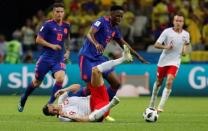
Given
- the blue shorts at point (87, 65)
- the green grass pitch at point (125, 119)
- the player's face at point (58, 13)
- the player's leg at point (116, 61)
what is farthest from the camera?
the player's face at point (58, 13)

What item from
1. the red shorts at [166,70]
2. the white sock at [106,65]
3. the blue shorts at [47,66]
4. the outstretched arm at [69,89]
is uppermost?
the white sock at [106,65]

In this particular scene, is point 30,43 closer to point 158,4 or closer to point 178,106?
point 158,4

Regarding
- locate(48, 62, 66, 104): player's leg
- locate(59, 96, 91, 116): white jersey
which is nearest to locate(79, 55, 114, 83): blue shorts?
locate(59, 96, 91, 116): white jersey

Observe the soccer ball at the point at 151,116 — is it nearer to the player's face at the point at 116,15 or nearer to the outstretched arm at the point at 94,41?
the outstretched arm at the point at 94,41

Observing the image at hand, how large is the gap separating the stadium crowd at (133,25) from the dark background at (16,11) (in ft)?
7.68

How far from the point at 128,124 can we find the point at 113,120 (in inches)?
42.9

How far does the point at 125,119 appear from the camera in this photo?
15.4 meters

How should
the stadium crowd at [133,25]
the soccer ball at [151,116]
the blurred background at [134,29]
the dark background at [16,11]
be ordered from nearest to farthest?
the soccer ball at [151,116] < the blurred background at [134,29] < the stadium crowd at [133,25] < the dark background at [16,11]

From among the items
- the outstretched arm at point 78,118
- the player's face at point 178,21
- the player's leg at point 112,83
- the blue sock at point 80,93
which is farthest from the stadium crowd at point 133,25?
the outstretched arm at point 78,118

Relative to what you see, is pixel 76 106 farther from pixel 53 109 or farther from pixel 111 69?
pixel 111 69

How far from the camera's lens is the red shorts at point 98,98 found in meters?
14.5

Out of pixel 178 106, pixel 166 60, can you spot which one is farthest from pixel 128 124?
pixel 178 106

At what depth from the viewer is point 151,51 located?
2744cm

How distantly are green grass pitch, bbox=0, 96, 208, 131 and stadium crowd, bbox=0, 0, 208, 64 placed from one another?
18.5 feet
